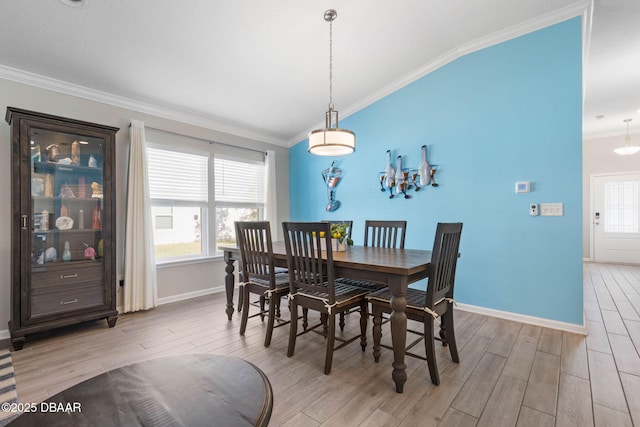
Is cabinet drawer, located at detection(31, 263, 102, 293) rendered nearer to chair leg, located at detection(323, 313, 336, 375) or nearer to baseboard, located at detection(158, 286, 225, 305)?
baseboard, located at detection(158, 286, 225, 305)

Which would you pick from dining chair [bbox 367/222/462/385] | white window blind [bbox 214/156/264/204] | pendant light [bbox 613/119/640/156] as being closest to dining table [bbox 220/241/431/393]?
dining chair [bbox 367/222/462/385]

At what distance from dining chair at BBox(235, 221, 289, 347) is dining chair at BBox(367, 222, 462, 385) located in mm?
855

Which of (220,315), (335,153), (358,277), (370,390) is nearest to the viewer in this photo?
(370,390)

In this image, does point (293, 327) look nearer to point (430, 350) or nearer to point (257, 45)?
point (430, 350)

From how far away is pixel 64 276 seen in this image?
269cm

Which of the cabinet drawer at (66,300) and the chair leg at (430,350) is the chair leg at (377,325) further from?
the cabinet drawer at (66,300)

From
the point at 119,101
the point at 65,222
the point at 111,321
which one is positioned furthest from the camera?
the point at 119,101

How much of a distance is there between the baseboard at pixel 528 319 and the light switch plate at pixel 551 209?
1.04 meters

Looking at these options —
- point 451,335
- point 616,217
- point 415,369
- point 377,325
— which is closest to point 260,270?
point 377,325

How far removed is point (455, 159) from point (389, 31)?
62.5 inches

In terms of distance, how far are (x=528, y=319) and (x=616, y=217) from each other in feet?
17.6

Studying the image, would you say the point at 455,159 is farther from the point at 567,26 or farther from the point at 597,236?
the point at 597,236

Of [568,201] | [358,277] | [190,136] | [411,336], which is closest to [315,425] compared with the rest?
[358,277]

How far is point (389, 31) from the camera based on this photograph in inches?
113
